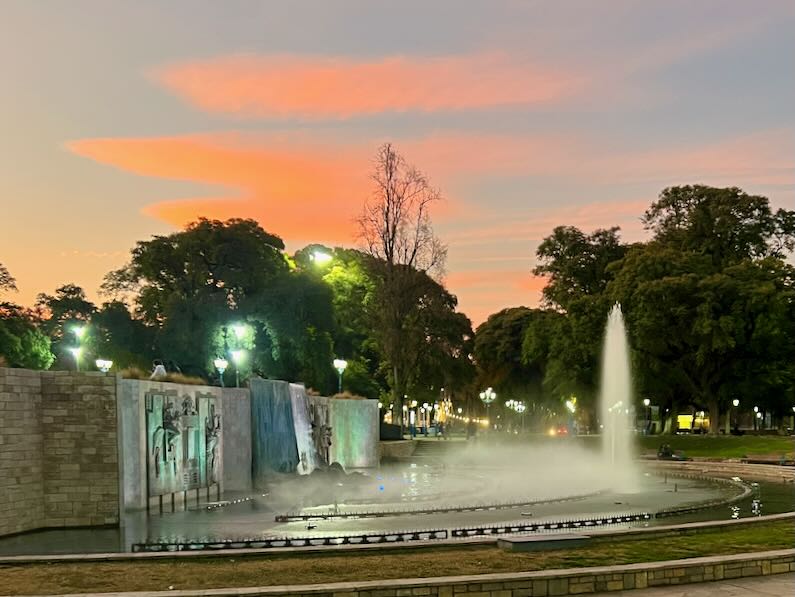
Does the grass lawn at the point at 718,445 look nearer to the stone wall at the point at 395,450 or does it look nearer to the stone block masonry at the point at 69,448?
the stone wall at the point at 395,450

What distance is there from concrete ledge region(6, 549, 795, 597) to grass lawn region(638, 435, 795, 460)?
109 feet

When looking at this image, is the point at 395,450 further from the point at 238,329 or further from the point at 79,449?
the point at 79,449

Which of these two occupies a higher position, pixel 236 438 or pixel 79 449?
pixel 79 449

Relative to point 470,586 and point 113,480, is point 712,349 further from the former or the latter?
point 470,586

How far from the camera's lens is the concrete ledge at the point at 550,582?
10445 mm

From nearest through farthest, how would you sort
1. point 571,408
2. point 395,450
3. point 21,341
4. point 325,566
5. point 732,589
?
point 732,589
point 325,566
point 395,450
point 21,341
point 571,408

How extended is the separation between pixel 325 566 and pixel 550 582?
10.9 feet

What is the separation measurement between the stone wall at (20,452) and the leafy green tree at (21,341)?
1501 inches

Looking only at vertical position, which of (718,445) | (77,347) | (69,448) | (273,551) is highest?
(77,347)

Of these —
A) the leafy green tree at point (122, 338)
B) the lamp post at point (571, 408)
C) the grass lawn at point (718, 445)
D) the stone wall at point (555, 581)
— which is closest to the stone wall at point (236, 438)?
the stone wall at point (555, 581)

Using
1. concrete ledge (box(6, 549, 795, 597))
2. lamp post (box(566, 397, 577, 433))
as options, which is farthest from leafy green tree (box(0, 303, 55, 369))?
concrete ledge (box(6, 549, 795, 597))

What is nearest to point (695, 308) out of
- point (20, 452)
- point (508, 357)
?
point (508, 357)

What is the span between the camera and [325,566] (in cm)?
1266

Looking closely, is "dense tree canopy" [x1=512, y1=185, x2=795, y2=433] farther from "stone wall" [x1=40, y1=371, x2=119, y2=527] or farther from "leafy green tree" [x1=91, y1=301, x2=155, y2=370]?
"stone wall" [x1=40, y1=371, x2=119, y2=527]
